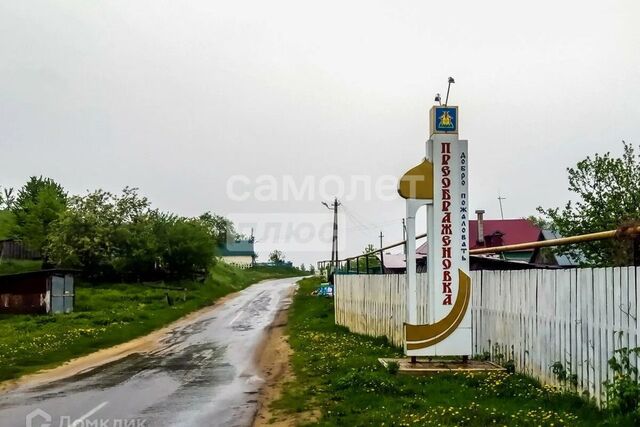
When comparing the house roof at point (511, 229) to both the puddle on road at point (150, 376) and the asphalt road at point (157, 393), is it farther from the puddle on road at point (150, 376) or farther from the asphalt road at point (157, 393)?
the puddle on road at point (150, 376)

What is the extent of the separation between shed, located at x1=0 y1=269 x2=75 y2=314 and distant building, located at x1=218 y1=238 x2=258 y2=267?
306ft

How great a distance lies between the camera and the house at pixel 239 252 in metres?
126

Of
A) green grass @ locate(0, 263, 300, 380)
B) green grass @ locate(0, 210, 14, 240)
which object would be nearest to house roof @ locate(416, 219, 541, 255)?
green grass @ locate(0, 263, 300, 380)

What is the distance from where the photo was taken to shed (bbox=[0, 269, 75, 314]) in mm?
30406

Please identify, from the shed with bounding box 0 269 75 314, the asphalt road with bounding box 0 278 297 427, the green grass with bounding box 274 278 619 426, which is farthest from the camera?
the shed with bounding box 0 269 75 314

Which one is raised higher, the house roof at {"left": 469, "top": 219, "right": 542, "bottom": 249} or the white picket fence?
the house roof at {"left": 469, "top": 219, "right": 542, "bottom": 249}

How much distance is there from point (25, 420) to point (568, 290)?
8.63m

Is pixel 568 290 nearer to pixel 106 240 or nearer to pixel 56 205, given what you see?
pixel 106 240

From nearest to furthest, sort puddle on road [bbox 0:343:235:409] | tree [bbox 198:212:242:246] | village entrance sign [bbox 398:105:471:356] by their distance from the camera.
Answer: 1. village entrance sign [bbox 398:105:471:356]
2. puddle on road [bbox 0:343:235:409]
3. tree [bbox 198:212:242:246]

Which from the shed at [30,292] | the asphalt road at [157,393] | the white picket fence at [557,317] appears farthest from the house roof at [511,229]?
the white picket fence at [557,317]

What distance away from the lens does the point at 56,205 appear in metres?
60.0

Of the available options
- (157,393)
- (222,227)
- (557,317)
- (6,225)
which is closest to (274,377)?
(157,393)

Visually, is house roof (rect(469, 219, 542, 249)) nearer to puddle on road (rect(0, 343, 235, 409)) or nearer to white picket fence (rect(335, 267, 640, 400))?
puddle on road (rect(0, 343, 235, 409))

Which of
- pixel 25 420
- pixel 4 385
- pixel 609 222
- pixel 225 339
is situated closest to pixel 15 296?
pixel 225 339
